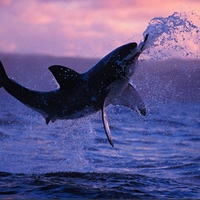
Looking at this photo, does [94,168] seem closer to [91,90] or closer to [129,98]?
[129,98]

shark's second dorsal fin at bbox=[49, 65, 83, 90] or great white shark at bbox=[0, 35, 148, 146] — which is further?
shark's second dorsal fin at bbox=[49, 65, 83, 90]

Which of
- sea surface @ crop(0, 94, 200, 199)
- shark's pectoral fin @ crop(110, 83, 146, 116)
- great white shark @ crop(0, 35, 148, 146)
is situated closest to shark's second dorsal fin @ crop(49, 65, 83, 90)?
great white shark @ crop(0, 35, 148, 146)

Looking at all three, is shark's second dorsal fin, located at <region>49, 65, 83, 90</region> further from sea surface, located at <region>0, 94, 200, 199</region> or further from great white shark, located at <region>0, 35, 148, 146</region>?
sea surface, located at <region>0, 94, 200, 199</region>

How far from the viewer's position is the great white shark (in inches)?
388

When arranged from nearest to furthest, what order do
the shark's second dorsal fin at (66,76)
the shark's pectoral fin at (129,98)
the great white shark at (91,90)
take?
the great white shark at (91,90)
the shark's second dorsal fin at (66,76)
the shark's pectoral fin at (129,98)

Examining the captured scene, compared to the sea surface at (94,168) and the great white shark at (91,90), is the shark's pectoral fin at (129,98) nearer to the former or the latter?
the great white shark at (91,90)

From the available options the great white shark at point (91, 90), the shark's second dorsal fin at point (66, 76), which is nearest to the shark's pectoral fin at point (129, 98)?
the great white shark at point (91, 90)

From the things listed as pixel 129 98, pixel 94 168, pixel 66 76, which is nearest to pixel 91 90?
pixel 66 76

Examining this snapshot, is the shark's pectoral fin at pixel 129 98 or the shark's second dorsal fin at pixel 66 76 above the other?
the shark's second dorsal fin at pixel 66 76

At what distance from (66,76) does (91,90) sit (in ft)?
1.90

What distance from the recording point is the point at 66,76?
10211 mm

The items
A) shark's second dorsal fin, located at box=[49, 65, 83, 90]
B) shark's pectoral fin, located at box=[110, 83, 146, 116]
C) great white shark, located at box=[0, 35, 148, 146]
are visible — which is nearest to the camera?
great white shark, located at box=[0, 35, 148, 146]

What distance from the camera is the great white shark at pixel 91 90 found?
9844 mm

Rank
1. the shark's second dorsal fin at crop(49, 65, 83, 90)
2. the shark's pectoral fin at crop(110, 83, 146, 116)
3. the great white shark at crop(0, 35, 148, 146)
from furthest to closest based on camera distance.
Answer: the shark's pectoral fin at crop(110, 83, 146, 116)
the shark's second dorsal fin at crop(49, 65, 83, 90)
the great white shark at crop(0, 35, 148, 146)
